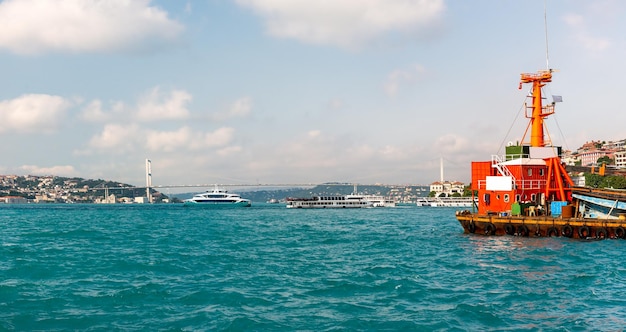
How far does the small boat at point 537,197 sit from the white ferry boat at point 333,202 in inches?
4449

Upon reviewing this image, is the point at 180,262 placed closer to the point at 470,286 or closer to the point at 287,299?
the point at 287,299

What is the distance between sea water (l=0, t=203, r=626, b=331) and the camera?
717 inches

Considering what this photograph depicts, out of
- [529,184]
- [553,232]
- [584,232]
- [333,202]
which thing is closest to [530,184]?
[529,184]

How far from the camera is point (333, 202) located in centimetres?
16775

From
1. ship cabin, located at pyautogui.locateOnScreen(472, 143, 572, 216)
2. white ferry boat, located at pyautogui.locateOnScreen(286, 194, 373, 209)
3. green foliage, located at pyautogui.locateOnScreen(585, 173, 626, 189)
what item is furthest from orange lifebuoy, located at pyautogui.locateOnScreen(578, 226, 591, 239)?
white ferry boat, located at pyautogui.locateOnScreen(286, 194, 373, 209)

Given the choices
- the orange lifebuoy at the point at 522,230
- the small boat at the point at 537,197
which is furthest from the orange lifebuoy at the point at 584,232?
the orange lifebuoy at the point at 522,230

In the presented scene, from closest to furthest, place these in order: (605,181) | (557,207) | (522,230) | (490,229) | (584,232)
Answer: (584,232)
(522,230)
(490,229)
(557,207)
(605,181)

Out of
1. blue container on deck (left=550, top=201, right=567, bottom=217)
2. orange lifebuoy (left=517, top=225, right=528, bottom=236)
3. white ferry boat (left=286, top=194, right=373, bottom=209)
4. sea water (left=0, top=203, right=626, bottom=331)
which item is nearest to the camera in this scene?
sea water (left=0, top=203, right=626, bottom=331)

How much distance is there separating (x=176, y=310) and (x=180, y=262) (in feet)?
43.7

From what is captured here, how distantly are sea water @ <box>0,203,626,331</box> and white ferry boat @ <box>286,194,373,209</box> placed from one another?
12543cm

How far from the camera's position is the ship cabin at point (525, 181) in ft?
166

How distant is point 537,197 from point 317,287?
34.9 meters

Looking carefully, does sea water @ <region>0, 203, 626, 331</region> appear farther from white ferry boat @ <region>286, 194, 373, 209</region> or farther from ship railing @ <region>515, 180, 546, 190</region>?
white ferry boat @ <region>286, 194, 373, 209</region>

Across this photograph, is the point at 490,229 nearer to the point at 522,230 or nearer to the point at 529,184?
the point at 522,230
